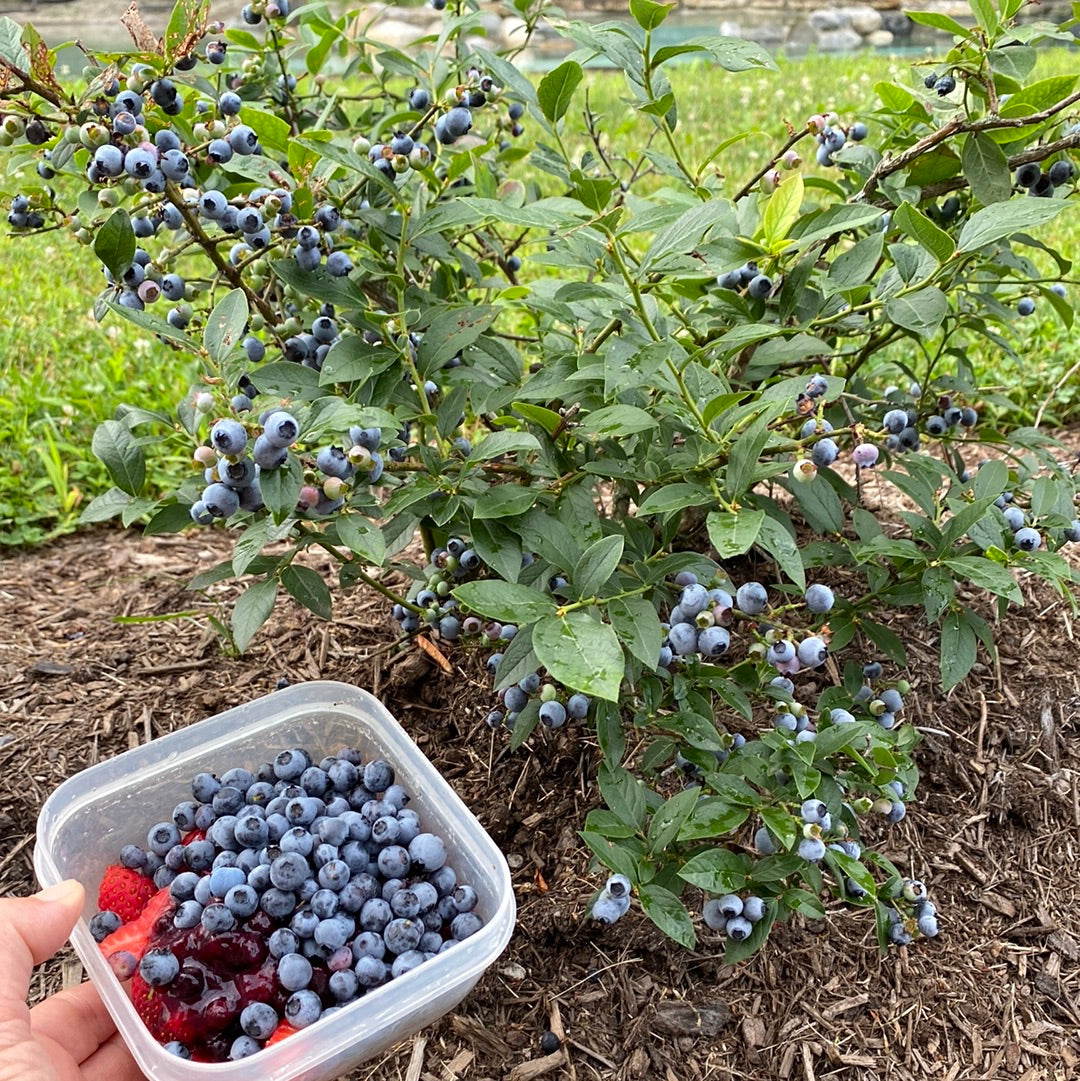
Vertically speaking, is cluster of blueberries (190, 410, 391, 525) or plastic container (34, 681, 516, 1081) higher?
cluster of blueberries (190, 410, 391, 525)

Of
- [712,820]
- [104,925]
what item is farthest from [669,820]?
[104,925]

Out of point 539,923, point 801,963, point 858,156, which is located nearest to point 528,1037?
point 539,923

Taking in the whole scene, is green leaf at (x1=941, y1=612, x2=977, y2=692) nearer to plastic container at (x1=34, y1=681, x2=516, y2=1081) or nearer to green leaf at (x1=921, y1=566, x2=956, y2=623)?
green leaf at (x1=921, y1=566, x2=956, y2=623)

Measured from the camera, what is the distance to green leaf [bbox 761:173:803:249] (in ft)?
4.82

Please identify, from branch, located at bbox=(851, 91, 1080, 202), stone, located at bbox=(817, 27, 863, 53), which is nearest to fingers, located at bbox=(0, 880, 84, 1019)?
branch, located at bbox=(851, 91, 1080, 202)

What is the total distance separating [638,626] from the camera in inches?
50.7

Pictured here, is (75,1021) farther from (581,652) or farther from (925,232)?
(925,232)

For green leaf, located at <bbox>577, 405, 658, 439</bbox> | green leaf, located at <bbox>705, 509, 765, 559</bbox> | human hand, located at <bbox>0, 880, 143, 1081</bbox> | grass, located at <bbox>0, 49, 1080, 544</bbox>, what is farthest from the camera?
grass, located at <bbox>0, 49, 1080, 544</bbox>

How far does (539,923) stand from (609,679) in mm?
835

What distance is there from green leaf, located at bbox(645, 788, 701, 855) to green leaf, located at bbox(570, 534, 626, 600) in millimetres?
321

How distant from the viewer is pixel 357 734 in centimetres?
187

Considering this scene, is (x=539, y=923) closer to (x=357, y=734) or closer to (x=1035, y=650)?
(x=357, y=734)

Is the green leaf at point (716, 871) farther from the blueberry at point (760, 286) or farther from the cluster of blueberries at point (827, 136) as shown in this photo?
the cluster of blueberries at point (827, 136)

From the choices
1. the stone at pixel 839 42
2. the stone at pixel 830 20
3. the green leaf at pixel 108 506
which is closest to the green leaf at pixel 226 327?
the green leaf at pixel 108 506
